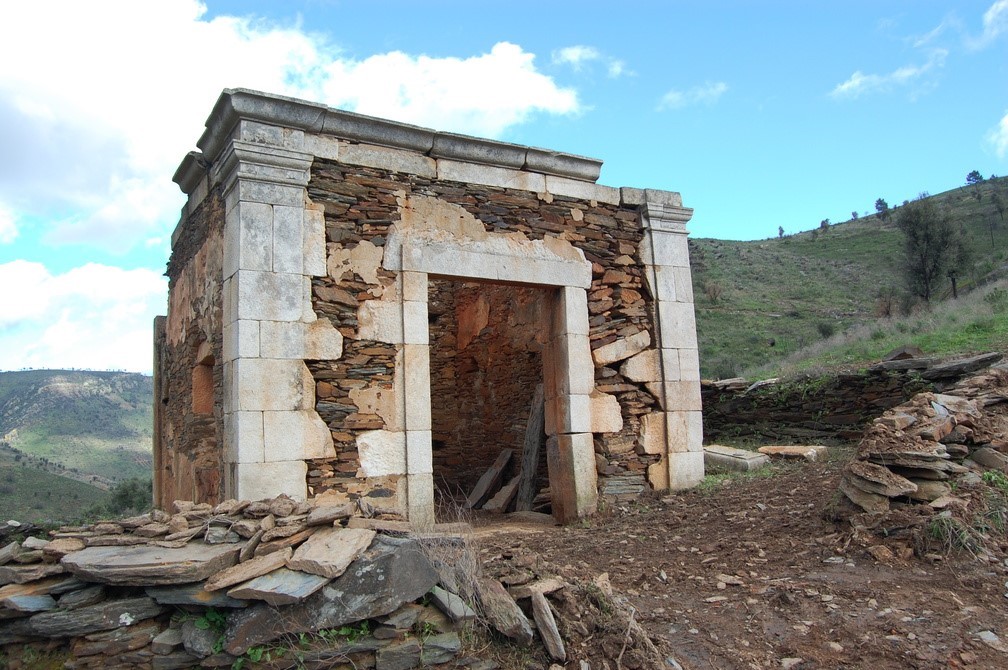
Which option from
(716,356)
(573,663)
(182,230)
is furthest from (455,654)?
(716,356)

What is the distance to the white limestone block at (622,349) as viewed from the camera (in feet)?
23.5

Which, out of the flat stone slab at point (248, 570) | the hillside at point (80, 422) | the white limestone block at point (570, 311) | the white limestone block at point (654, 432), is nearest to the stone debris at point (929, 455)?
the white limestone block at point (654, 432)

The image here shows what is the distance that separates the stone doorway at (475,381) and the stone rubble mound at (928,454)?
4.37 m

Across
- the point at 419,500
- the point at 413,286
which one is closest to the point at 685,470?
the point at 419,500

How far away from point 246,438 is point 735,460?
5358 millimetres

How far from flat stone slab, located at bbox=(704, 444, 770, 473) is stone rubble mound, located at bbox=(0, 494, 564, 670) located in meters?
4.92

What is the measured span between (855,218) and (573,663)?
137ft

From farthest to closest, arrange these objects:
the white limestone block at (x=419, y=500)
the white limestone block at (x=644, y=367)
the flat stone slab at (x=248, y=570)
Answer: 1. the white limestone block at (x=644, y=367)
2. the white limestone block at (x=419, y=500)
3. the flat stone slab at (x=248, y=570)

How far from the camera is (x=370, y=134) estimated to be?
20.3 ft

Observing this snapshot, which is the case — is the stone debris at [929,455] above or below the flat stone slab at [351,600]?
above

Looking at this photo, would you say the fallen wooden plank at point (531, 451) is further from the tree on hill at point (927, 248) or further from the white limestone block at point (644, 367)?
the tree on hill at point (927, 248)

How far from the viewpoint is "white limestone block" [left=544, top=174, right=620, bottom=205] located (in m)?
7.12

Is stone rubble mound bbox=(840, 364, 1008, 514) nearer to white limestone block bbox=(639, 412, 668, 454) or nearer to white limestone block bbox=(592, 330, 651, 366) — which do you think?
white limestone block bbox=(639, 412, 668, 454)

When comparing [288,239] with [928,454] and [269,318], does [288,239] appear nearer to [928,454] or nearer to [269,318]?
[269,318]
